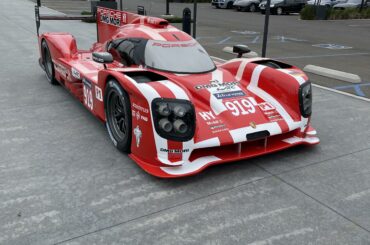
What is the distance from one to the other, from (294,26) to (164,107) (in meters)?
17.0

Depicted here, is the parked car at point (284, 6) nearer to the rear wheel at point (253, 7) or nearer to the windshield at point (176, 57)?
the rear wheel at point (253, 7)

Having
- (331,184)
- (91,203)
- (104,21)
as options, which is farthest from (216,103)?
(104,21)

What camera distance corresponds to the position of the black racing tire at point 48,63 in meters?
6.75

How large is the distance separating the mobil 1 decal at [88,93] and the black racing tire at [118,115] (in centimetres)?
56

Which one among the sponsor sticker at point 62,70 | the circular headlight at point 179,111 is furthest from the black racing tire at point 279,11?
the circular headlight at point 179,111

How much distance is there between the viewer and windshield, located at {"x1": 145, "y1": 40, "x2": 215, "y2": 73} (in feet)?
15.3

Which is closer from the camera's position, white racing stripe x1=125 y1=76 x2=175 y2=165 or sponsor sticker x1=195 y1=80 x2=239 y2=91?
white racing stripe x1=125 y1=76 x2=175 y2=165

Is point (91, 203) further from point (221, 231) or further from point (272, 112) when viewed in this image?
point (272, 112)

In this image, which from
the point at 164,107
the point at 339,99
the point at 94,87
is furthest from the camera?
the point at 339,99

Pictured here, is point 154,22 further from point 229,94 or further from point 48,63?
point 48,63

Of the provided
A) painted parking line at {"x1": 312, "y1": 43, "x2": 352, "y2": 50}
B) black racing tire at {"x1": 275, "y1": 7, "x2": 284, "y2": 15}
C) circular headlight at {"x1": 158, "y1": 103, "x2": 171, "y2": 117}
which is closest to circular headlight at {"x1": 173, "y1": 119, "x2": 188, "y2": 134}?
circular headlight at {"x1": 158, "y1": 103, "x2": 171, "y2": 117}

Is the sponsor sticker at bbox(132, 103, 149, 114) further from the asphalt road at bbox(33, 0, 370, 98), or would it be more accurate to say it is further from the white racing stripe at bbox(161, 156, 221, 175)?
the asphalt road at bbox(33, 0, 370, 98)

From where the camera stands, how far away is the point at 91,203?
3211mm

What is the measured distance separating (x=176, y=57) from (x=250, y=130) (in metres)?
1.50
